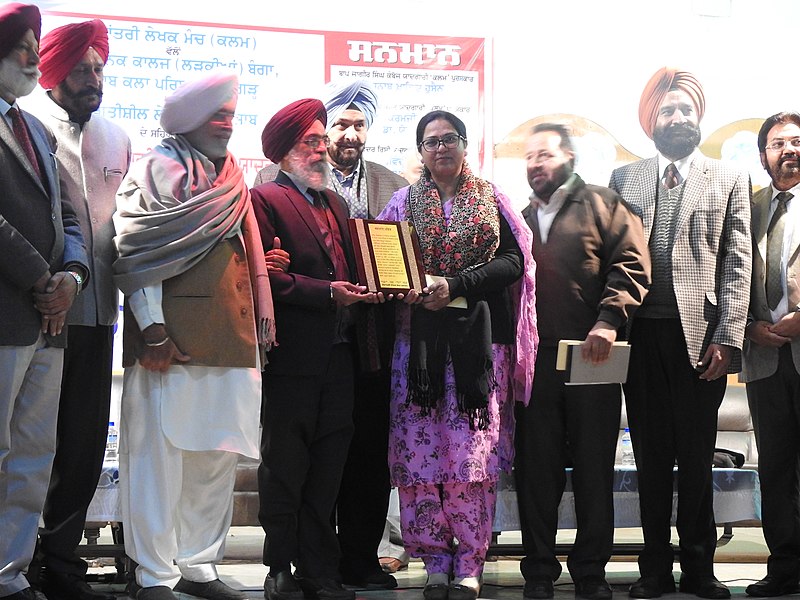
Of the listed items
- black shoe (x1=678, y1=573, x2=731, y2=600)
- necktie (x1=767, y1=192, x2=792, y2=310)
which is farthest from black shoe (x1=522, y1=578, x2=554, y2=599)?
necktie (x1=767, y1=192, x2=792, y2=310)

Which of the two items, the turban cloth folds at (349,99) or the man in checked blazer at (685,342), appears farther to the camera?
the turban cloth folds at (349,99)

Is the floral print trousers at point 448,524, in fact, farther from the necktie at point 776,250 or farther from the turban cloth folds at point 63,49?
the turban cloth folds at point 63,49

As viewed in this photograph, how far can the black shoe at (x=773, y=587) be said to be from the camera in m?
4.17

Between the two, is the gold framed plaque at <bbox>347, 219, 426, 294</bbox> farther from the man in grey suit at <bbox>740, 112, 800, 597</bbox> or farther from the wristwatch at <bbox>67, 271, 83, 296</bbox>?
the man in grey suit at <bbox>740, 112, 800, 597</bbox>

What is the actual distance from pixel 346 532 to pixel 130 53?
3.63 meters

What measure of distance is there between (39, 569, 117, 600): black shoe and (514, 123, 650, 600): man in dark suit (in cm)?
163

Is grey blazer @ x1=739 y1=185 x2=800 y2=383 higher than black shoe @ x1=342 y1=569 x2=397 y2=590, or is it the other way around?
grey blazer @ x1=739 y1=185 x2=800 y2=383

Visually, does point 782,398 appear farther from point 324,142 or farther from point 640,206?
point 324,142

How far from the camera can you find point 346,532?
432cm

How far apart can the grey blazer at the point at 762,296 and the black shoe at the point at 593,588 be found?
1070 millimetres

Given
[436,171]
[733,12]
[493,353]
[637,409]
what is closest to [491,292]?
[493,353]

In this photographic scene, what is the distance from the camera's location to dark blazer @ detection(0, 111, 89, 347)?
10.8 feet

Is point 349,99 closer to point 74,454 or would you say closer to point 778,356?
point 74,454

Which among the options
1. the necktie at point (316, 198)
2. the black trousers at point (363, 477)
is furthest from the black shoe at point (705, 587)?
the necktie at point (316, 198)
